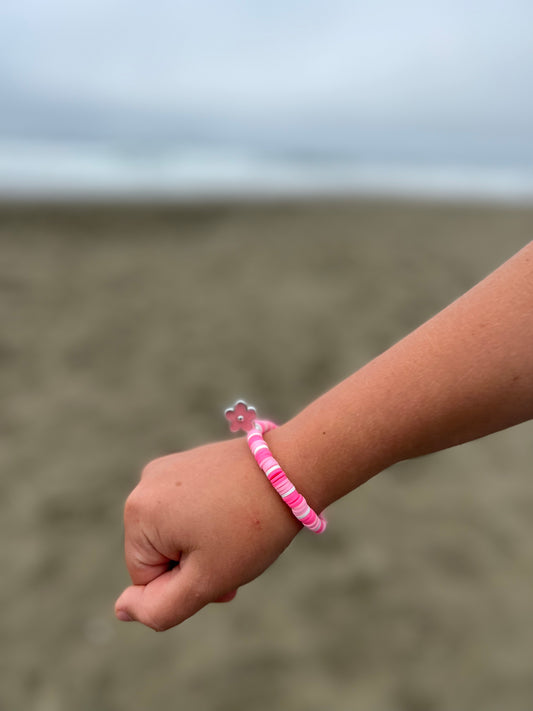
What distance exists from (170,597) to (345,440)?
0.76 feet

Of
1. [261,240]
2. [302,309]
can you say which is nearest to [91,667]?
[302,309]

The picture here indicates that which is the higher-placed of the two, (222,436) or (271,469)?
(222,436)

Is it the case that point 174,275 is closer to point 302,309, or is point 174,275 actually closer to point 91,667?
point 302,309

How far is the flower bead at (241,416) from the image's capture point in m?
0.73

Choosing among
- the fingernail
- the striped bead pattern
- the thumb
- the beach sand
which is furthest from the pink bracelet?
the beach sand

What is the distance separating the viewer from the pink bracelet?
0.68m

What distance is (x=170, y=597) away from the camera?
2.35 feet

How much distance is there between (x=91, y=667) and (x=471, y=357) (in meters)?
1.03

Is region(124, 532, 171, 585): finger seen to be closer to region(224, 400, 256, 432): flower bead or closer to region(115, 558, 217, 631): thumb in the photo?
region(115, 558, 217, 631): thumb

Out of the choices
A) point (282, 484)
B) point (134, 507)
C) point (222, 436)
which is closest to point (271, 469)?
point (282, 484)

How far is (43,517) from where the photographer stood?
164 centimetres

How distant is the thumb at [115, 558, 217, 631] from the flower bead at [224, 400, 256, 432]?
138mm

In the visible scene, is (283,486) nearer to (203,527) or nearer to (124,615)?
(203,527)

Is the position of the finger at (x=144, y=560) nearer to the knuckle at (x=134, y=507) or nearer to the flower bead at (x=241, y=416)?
the knuckle at (x=134, y=507)
